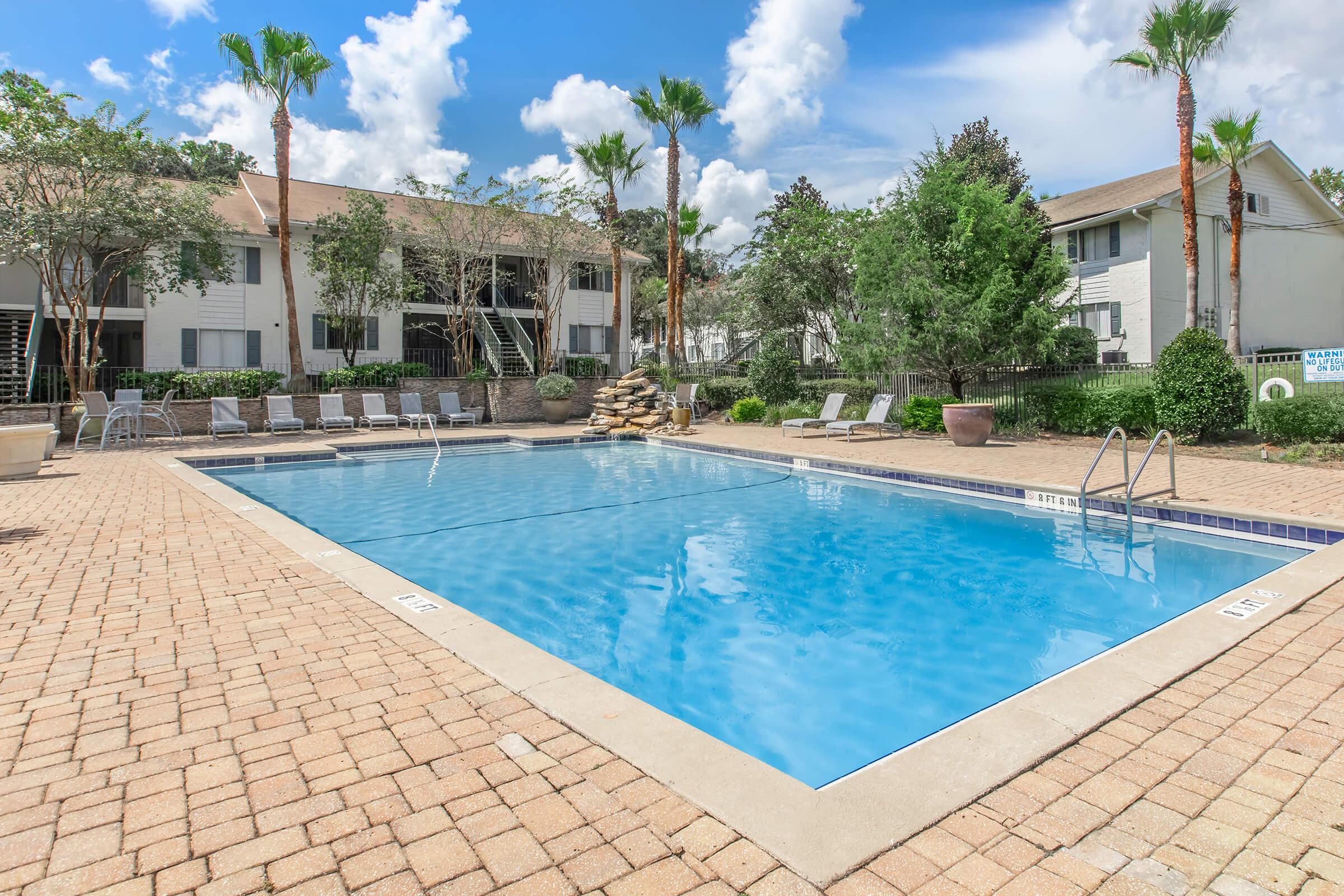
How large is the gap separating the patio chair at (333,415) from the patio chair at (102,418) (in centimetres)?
367

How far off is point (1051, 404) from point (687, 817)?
46.0 ft

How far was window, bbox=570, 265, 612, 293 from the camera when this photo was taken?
2681 centimetres

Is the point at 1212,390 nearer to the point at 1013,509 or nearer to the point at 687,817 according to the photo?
the point at 1013,509

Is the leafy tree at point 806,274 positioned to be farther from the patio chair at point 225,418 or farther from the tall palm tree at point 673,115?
the patio chair at point 225,418

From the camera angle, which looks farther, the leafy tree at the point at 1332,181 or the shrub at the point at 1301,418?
the leafy tree at the point at 1332,181

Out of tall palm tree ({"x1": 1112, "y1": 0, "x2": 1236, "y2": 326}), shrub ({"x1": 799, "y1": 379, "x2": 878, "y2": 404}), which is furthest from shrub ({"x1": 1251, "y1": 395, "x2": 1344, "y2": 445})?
shrub ({"x1": 799, "y1": 379, "x2": 878, "y2": 404})

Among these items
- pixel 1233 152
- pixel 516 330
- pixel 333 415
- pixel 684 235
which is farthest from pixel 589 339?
pixel 1233 152

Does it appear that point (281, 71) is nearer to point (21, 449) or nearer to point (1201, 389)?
point (21, 449)

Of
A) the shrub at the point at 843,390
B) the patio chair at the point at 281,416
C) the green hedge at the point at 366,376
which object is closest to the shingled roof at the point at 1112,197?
the shrub at the point at 843,390

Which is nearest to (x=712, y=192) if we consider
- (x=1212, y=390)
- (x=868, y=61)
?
(x=868, y=61)

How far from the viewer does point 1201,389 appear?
11.8m

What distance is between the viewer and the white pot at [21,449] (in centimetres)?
947

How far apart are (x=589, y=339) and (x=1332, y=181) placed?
117ft

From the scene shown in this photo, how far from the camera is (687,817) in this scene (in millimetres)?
2156
